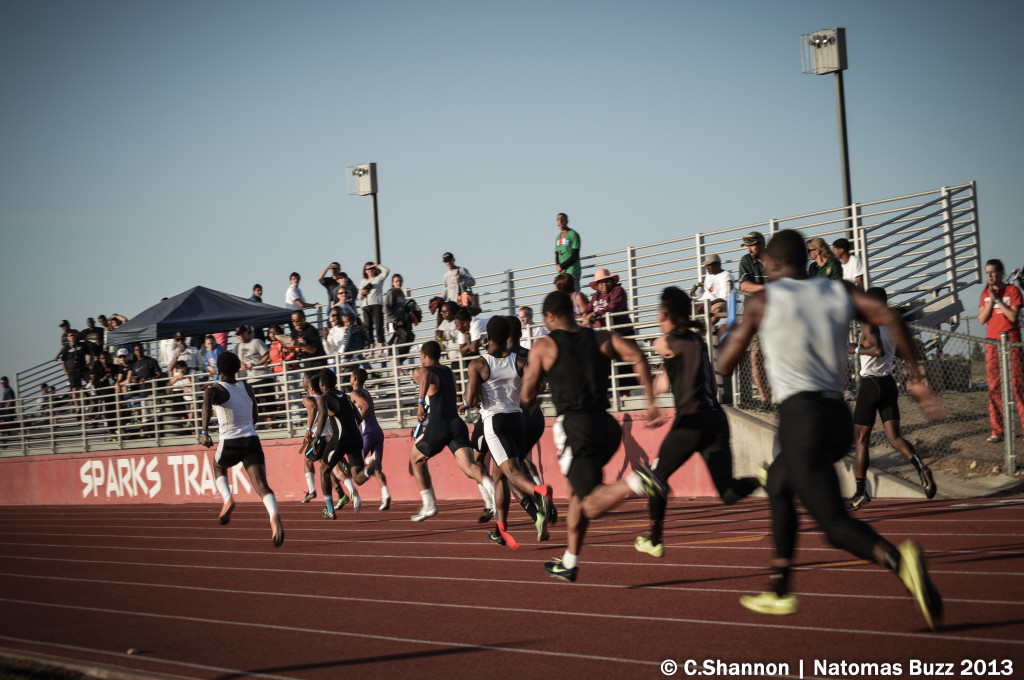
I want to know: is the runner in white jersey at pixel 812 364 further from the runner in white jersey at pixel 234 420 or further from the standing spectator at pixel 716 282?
the standing spectator at pixel 716 282

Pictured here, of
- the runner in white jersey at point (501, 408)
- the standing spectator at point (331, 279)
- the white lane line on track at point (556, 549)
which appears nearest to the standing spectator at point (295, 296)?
the standing spectator at point (331, 279)

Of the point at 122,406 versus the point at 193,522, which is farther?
the point at 122,406

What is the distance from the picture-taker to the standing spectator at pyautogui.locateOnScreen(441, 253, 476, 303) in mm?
20109

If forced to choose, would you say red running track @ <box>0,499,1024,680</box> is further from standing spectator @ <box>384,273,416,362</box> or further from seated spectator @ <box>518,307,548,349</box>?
standing spectator @ <box>384,273,416,362</box>

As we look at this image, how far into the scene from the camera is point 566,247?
715 inches

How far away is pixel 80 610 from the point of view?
28.5 feet

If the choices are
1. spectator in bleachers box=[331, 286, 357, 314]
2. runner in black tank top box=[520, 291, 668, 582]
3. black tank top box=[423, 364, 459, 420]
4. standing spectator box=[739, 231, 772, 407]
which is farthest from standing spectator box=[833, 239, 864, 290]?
spectator in bleachers box=[331, 286, 357, 314]

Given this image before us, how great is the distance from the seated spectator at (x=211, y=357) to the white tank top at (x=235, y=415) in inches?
406

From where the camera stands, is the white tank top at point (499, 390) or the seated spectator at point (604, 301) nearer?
the white tank top at point (499, 390)

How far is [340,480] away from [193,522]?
3.01 metres

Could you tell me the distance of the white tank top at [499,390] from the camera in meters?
10.2

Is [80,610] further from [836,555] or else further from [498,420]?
[836,555]

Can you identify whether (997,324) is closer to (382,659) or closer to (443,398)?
(443,398)

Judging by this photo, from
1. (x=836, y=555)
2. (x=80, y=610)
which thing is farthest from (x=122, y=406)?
(x=836, y=555)
